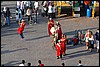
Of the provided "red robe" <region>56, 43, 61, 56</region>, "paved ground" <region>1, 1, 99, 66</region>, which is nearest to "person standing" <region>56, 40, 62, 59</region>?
"red robe" <region>56, 43, 61, 56</region>

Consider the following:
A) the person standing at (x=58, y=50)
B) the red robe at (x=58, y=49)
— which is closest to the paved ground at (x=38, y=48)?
the person standing at (x=58, y=50)

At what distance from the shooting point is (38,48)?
20.6 m

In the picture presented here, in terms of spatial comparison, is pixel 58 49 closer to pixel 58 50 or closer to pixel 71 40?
pixel 58 50

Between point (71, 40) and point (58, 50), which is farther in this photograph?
point (71, 40)

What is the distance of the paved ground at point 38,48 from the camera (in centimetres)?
1859

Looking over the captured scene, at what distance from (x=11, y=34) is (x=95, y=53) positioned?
21.5 feet

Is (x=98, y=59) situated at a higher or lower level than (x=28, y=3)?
lower

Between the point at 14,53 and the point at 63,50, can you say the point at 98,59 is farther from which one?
the point at 14,53

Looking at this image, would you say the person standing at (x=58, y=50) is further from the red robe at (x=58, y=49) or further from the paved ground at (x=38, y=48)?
the paved ground at (x=38, y=48)

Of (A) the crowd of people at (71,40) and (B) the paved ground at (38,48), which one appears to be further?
(A) the crowd of people at (71,40)

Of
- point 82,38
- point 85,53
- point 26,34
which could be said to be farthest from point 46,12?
point 85,53

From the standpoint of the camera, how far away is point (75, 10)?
28.5 m

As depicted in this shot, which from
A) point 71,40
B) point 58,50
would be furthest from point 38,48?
point 58,50

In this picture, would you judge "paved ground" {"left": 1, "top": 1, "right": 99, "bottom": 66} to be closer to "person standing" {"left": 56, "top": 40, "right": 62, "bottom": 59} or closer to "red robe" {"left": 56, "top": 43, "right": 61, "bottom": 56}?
"person standing" {"left": 56, "top": 40, "right": 62, "bottom": 59}
